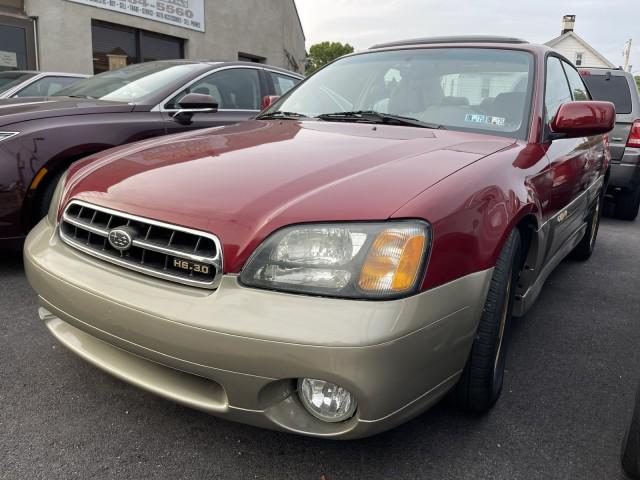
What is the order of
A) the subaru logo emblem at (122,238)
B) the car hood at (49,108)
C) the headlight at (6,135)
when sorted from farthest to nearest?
the car hood at (49,108) → the headlight at (6,135) → the subaru logo emblem at (122,238)

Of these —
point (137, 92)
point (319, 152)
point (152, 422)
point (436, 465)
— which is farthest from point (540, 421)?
point (137, 92)

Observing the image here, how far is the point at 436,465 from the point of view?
5.81ft

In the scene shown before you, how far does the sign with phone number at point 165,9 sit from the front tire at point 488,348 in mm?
11039

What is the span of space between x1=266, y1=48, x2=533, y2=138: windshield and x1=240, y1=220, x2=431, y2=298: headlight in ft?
3.77

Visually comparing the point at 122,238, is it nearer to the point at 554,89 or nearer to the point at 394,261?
the point at 394,261

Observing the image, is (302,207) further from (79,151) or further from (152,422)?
(79,151)

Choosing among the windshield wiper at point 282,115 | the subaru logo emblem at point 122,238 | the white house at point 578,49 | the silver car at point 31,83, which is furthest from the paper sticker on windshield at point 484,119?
the white house at point 578,49

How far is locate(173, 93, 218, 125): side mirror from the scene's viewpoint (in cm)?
377

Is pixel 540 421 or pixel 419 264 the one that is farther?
pixel 540 421

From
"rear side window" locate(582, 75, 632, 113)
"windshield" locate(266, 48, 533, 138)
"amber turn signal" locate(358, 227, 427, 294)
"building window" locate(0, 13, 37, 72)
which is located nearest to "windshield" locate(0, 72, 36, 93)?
"building window" locate(0, 13, 37, 72)

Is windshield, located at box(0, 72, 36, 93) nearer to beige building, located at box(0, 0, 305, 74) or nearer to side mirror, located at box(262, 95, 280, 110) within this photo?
side mirror, located at box(262, 95, 280, 110)

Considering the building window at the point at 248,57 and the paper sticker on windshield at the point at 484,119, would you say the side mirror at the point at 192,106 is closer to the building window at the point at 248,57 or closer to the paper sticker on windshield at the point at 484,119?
the paper sticker on windshield at the point at 484,119

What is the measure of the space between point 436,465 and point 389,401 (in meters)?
0.46

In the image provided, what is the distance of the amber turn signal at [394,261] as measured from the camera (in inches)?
58.1
